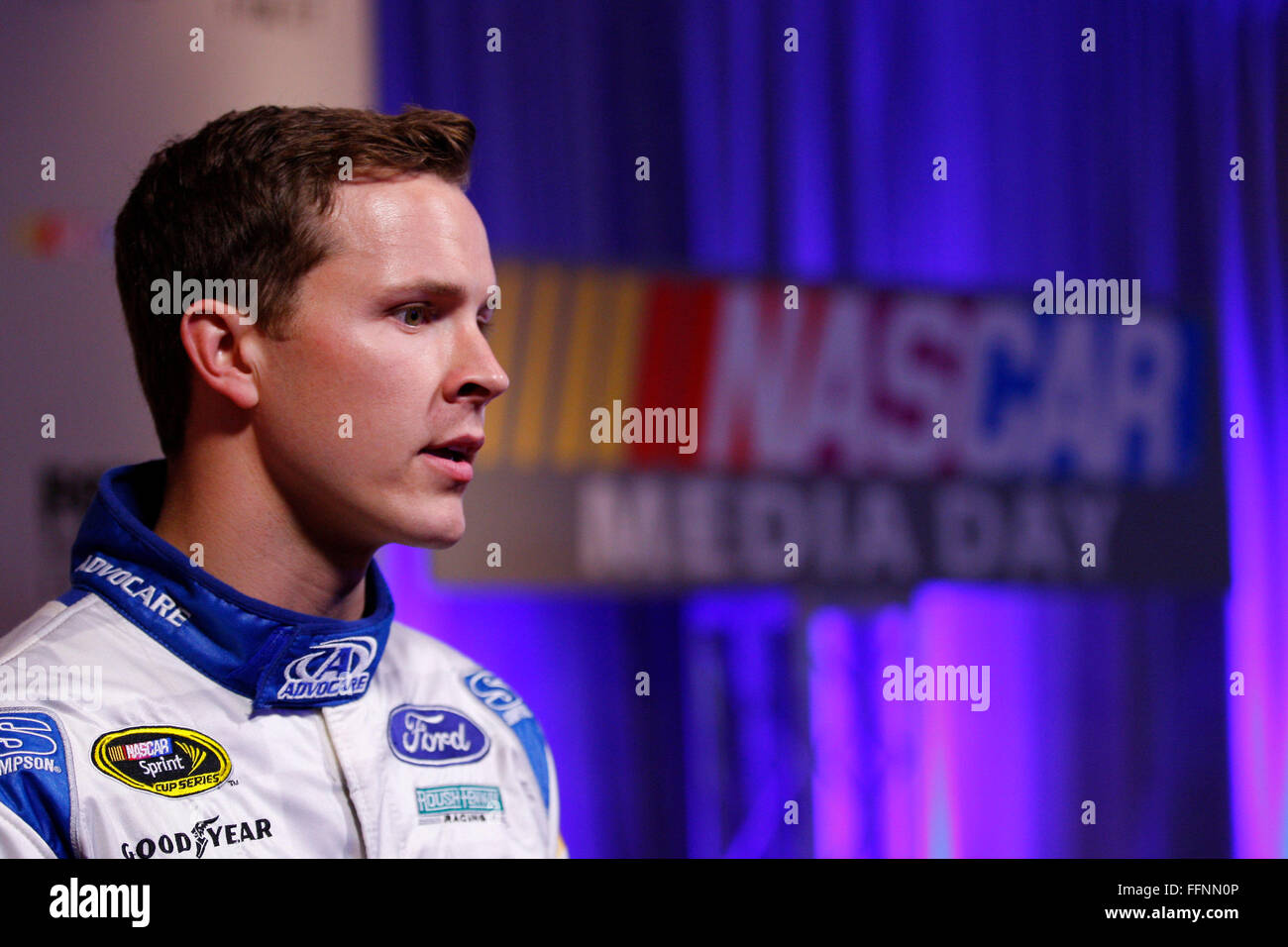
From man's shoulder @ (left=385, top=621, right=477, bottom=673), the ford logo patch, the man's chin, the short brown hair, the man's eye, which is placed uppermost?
the short brown hair

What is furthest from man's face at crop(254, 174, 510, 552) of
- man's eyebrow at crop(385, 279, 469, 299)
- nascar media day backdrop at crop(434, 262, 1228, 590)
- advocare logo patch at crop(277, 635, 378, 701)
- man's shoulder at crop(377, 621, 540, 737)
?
nascar media day backdrop at crop(434, 262, 1228, 590)

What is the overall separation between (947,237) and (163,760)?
194 centimetres

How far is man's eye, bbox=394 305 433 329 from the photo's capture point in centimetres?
184

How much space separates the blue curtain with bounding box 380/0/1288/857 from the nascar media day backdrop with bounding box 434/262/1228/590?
0.23ft

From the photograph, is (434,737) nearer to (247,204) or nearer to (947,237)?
(247,204)

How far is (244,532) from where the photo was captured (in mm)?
1791

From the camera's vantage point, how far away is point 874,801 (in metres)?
2.66

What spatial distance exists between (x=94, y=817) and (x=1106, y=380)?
2198 mm

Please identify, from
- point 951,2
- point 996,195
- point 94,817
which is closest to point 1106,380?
point 996,195

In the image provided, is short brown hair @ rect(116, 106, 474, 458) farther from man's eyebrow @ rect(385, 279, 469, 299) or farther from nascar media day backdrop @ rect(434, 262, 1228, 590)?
nascar media day backdrop @ rect(434, 262, 1228, 590)

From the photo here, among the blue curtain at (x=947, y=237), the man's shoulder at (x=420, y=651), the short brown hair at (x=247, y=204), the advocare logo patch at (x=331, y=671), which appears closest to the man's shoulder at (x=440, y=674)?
the man's shoulder at (x=420, y=651)

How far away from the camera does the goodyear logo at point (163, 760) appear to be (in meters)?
1.63

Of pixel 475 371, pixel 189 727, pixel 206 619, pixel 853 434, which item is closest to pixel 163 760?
pixel 189 727
